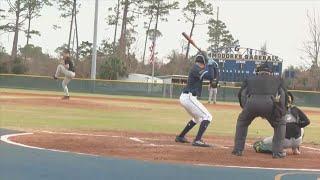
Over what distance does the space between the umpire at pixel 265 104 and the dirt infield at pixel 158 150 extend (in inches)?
11.2

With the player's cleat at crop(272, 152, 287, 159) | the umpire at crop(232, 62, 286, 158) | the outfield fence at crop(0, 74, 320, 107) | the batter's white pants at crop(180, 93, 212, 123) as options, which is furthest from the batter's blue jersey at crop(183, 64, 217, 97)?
the outfield fence at crop(0, 74, 320, 107)

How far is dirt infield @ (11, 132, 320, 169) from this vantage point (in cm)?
952

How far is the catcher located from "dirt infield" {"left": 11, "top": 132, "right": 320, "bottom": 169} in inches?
6.9

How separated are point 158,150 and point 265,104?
204 cm

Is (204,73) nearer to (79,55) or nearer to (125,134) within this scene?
(125,134)

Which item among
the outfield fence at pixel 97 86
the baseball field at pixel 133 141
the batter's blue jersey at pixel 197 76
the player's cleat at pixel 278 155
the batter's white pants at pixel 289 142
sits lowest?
the baseball field at pixel 133 141

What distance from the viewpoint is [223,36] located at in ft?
301

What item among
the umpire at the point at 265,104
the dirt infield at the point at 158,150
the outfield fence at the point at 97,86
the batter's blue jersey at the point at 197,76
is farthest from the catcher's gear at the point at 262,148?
the outfield fence at the point at 97,86

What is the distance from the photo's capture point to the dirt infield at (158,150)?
952 cm

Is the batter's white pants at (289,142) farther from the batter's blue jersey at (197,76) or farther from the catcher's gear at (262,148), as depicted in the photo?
the batter's blue jersey at (197,76)

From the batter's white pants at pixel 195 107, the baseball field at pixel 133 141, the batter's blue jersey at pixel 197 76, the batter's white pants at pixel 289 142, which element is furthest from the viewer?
the batter's white pants at pixel 195 107

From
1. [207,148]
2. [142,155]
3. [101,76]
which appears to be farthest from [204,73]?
[101,76]

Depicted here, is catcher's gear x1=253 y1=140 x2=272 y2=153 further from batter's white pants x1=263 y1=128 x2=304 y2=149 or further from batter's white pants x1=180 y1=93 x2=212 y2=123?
batter's white pants x1=180 y1=93 x2=212 y2=123

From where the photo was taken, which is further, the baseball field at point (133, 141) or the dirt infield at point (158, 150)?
the baseball field at point (133, 141)
